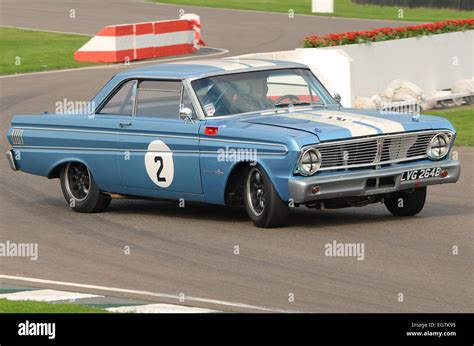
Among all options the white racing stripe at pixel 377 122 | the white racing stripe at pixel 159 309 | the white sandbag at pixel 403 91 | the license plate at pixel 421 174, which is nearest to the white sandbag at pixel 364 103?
the white sandbag at pixel 403 91

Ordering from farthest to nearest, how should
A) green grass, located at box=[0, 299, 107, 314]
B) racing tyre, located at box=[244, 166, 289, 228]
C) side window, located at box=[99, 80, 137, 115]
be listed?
side window, located at box=[99, 80, 137, 115], racing tyre, located at box=[244, 166, 289, 228], green grass, located at box=[0, 299, 107, 314]

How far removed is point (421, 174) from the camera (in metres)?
12.0

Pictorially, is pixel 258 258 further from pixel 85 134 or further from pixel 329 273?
pixel 85 134

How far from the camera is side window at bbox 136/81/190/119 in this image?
41.8ft

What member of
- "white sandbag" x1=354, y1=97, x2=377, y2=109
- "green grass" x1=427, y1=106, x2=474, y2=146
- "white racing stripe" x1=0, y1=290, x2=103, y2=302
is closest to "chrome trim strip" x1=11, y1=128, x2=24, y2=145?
"white racing stripe" x1=0, y1=290, x2=103, y2=302


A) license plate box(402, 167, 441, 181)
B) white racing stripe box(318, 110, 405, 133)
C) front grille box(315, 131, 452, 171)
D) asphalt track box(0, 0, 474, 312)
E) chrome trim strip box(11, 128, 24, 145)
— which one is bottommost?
asphalt track box(0, 0, 474, 312)

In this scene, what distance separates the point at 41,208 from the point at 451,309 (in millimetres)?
6306

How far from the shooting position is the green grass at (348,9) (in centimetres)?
4447

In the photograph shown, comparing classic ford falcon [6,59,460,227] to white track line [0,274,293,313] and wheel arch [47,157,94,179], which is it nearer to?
wheel arch [47,157,94,179]

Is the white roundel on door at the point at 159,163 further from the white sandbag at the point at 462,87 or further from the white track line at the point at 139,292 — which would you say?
the white sandbag at the point at 462,87

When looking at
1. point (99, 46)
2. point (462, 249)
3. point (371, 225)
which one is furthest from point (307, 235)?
point (99, 46)

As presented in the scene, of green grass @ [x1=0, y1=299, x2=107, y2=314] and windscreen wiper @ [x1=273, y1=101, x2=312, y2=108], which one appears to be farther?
windscreen wiper @ [x1=273, y1=101, x2=312, y2=108]

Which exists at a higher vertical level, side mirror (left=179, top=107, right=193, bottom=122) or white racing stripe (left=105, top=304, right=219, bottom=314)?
side mirror (left=179, top=107, right=193, bottom=122)

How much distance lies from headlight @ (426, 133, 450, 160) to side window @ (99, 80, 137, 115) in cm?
305
